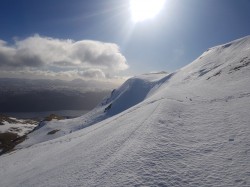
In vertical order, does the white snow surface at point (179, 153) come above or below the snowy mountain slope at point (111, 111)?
below

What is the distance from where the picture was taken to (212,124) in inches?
659

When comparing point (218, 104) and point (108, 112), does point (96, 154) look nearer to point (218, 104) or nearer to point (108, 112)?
point (218, 104)

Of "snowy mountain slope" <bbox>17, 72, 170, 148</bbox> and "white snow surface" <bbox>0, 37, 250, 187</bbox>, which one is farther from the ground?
"snowy mountain slope" <bbox>17, 72, 170, 148</bbox>

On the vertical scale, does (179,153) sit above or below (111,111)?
below

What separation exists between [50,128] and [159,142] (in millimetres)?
69385

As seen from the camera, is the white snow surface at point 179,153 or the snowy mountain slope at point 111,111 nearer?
the white snow surface at point 179,153

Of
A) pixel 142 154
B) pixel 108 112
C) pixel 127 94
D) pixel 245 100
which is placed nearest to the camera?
pixel 142 154

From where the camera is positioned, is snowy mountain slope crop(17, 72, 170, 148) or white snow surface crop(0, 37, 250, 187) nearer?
white snow surface crop(0, 37, 250, 187)

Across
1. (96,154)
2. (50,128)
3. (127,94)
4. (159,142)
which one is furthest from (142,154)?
(50,128)

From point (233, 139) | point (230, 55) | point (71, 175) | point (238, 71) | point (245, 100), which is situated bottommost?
point (71, 175)

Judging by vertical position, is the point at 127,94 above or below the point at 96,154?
above

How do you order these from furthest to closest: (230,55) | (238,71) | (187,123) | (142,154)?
1. (230,55)
2. (238,71)
3. (187,123)
4. (142,154)

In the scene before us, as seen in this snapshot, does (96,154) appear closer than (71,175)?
No

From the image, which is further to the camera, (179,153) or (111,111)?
(111,111)
